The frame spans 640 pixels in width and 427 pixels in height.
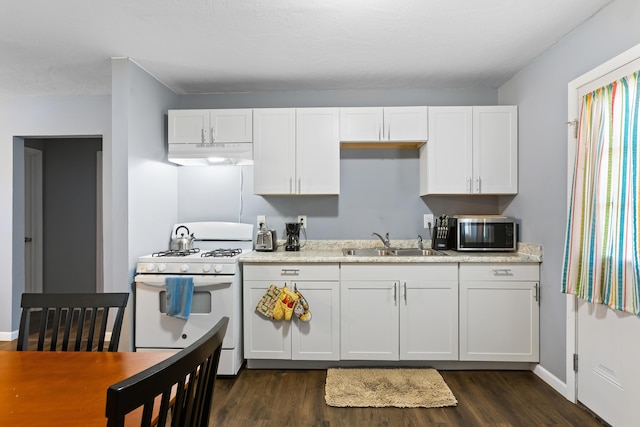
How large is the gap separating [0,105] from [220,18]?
9.86ft

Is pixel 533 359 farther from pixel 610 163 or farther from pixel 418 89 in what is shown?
pixel 418 89

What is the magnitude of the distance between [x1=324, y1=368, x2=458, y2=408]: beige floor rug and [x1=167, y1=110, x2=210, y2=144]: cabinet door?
2.23 meters

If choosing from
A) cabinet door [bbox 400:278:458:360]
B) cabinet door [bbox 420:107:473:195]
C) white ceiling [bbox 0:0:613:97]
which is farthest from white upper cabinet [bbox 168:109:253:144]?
cabinet door [bbox 400:278:458:360]

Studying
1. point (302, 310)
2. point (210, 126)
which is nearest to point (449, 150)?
point (302, 310)

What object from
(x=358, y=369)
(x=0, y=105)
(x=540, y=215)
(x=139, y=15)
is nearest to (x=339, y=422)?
(x=358, y=369)

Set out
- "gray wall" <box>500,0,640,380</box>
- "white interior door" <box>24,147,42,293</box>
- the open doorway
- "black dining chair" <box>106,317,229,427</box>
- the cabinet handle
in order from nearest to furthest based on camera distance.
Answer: "black dining chair" <box>106,317,229,427</box>, "gray wall" <box>500,0,640,380</box>, the cabinet handle, "white interior door" <box>24,147,42,293</box>, the open doorway

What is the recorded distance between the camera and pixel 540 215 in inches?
109

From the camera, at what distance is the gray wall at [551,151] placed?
2.27 meters

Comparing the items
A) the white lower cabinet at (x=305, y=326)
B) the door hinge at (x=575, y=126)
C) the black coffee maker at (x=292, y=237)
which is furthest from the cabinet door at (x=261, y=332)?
the door hinge at (x=575, y=126)

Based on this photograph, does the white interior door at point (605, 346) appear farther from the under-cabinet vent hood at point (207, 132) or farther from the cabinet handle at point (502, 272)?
the under-cabinet vent hood at point (207, 132)

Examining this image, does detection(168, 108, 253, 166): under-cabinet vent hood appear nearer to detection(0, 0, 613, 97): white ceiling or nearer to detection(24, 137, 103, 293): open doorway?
A: detection(0, 0, 613, 97): white ceiling

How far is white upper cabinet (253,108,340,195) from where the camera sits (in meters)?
3.19

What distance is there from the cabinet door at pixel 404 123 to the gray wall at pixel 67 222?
3.83m

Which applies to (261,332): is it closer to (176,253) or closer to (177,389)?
(176,253)
